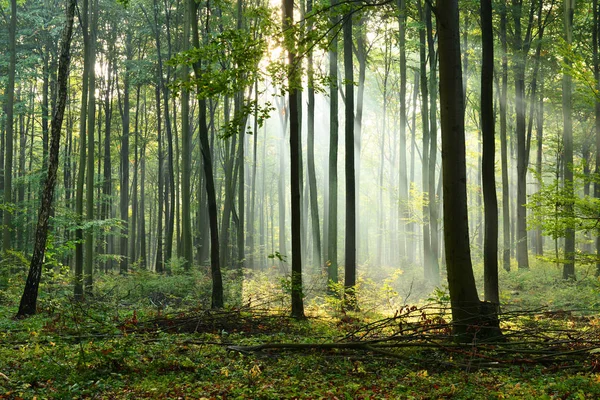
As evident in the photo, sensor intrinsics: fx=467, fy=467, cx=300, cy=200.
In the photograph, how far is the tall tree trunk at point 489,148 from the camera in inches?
369

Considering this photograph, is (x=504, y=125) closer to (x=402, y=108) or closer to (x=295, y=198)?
(x=402, y=108)

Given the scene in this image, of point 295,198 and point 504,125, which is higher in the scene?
point 504,125

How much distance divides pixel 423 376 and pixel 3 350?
229 inches

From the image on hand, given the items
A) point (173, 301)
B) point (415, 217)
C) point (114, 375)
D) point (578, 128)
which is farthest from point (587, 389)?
point (578, 128)

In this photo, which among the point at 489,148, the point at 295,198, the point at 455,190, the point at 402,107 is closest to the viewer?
the point at 455,190

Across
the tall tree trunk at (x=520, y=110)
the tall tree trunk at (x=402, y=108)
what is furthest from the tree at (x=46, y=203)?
the tall tree trunk at (x=520, y=110)

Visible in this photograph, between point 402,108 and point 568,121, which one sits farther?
point 402,108

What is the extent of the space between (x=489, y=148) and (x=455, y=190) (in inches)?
107

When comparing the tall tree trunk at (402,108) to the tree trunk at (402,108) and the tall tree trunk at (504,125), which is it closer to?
the tree trunk at (402,108)

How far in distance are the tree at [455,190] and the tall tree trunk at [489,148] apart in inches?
84.8

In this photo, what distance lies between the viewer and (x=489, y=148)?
948 cm

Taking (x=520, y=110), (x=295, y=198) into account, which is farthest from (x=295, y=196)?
(x=520, y=110)

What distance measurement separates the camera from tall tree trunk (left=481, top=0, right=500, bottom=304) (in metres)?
9.37

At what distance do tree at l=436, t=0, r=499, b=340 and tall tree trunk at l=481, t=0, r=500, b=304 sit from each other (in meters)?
2.15
